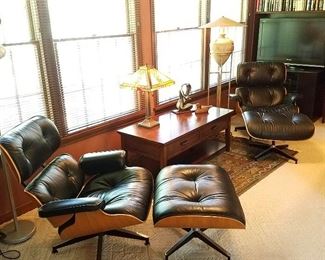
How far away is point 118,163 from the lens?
2.21 m

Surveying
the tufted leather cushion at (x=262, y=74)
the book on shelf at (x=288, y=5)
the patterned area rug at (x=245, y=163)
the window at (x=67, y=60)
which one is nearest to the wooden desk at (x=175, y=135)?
the patterned area rug at (x=245, y=163)

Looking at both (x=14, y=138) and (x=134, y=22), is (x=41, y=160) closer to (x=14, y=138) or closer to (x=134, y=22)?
(x=14, y=138)

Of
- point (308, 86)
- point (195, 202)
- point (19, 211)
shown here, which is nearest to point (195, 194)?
point (195, 202)

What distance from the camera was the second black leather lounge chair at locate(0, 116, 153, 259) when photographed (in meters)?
1.70

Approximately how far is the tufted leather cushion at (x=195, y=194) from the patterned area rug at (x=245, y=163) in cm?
72

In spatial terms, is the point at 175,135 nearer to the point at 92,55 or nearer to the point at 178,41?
the point at 92,55

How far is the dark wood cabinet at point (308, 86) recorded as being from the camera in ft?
13.8

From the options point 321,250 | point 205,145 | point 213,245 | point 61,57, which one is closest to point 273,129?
point 205,145

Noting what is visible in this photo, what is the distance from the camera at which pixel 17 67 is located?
2.32 meters

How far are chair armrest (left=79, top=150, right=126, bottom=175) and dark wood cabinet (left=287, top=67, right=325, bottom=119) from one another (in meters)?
2.87

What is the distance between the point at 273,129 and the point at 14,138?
7.30 ft

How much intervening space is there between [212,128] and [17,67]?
5.73 ft

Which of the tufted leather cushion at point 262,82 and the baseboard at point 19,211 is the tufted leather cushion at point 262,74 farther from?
the baseboard at point 19,211

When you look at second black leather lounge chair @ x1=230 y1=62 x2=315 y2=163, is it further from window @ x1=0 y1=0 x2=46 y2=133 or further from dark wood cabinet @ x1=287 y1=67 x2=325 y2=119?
window @ x1=0 y1=0 x2=46 y2=133
